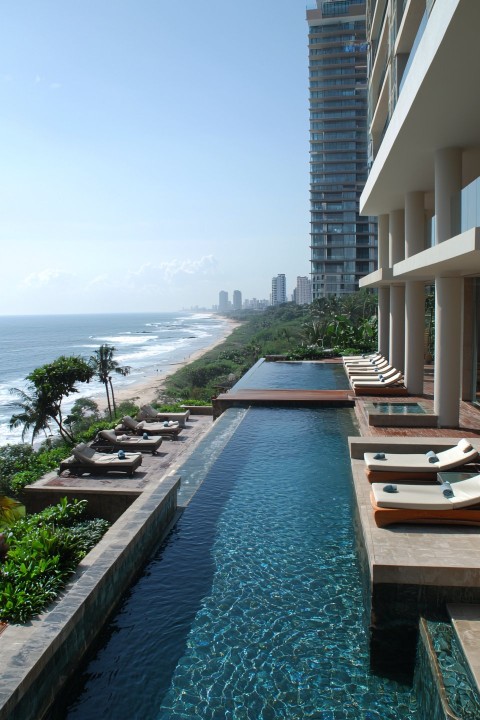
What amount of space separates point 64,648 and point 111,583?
1.40 meters

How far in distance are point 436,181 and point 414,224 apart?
484cm

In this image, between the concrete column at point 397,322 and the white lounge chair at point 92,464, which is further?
the concrete column at point 397,322

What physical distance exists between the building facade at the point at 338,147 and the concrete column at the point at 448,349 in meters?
76.6

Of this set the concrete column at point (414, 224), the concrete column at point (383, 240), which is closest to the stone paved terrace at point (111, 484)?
the concrete column at point (414, 224)

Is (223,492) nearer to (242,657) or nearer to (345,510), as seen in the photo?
(345,510)

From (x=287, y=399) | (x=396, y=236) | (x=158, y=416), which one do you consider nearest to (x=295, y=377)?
(x=287, y=399)

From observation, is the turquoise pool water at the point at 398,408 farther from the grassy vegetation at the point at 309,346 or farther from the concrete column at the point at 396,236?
the grassy vegetation at the point at 309,346

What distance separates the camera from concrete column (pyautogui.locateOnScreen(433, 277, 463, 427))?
45.1ft

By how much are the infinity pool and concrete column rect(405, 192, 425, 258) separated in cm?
958

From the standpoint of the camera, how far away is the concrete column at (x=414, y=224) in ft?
59.5

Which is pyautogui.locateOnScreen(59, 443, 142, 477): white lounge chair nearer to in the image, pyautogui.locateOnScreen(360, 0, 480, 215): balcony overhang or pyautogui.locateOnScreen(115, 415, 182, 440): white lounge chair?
pyautogui.locateOnScreen(115, 415, 182, 440): white lounge chair

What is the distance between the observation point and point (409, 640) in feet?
20.3

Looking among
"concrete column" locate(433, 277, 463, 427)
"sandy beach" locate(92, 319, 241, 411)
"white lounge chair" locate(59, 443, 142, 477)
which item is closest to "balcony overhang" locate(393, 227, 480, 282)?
"concrete column" locate(433, 277, 463, 427)

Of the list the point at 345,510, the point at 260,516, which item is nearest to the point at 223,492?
the point at 260,516
